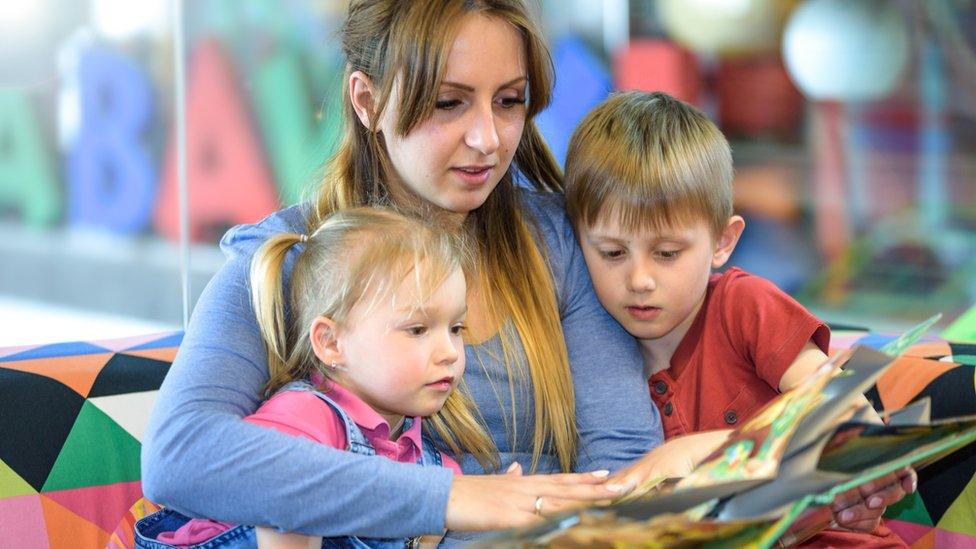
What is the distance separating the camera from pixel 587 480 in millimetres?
1237

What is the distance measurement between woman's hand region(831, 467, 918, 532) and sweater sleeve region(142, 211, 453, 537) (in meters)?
0.48

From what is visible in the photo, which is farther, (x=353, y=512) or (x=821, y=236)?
(x=821, y=236)

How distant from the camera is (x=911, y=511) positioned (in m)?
1.65

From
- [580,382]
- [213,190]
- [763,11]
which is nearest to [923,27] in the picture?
[763,11]

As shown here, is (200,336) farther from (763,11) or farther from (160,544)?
(763,11)

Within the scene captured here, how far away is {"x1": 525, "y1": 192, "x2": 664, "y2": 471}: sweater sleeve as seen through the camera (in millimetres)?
1514

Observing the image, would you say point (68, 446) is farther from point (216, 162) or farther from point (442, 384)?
point (216, 162)

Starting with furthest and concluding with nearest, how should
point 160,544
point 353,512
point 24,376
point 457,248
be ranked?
point 24,376
point 457,248
point 160,544
point 353,512

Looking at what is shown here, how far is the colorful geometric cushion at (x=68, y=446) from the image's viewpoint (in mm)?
1628

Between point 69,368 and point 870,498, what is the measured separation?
1.07 m

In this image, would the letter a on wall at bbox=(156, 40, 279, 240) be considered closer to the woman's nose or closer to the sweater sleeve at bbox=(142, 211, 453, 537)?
the woman's nose

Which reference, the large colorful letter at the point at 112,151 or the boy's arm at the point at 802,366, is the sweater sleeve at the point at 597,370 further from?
the large colorful letter at the point at 112,151

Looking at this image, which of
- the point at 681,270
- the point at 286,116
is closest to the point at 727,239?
the point at 681,270

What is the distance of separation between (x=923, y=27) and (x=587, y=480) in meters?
2.95
